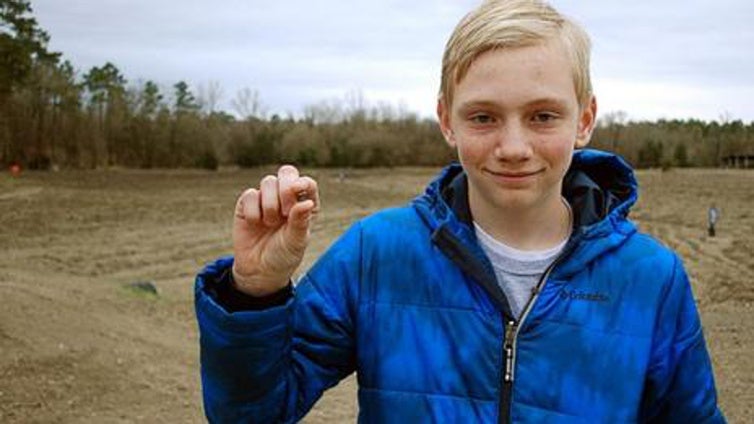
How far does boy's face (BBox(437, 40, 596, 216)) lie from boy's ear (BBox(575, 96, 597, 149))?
0.33ft

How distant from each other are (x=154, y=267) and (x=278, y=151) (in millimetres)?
50485

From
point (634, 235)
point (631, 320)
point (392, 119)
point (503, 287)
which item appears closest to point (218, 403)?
point (503, 287)

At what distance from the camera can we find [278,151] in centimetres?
6500

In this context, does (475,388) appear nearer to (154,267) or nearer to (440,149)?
(154,267)

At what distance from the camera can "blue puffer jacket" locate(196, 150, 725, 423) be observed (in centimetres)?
162

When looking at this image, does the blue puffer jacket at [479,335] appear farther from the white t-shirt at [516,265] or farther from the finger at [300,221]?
the finger at [300,221]

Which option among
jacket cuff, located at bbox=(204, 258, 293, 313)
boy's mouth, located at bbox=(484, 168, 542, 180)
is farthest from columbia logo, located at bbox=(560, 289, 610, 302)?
jacket cuff, located at bbox=(204, 258, 293, 313)

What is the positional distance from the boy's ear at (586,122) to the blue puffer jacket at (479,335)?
0.65 feet

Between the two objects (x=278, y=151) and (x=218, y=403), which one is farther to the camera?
(x=278, y=151)

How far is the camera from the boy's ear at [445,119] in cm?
180

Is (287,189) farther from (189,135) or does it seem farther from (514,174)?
(189,135)

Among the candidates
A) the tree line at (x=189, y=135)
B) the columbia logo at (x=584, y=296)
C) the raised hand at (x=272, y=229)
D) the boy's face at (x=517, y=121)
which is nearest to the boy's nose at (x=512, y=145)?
the boy's face at (x=517, y=121)

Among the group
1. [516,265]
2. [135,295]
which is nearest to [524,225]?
[516,265]

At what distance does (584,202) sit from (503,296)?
0.37m
